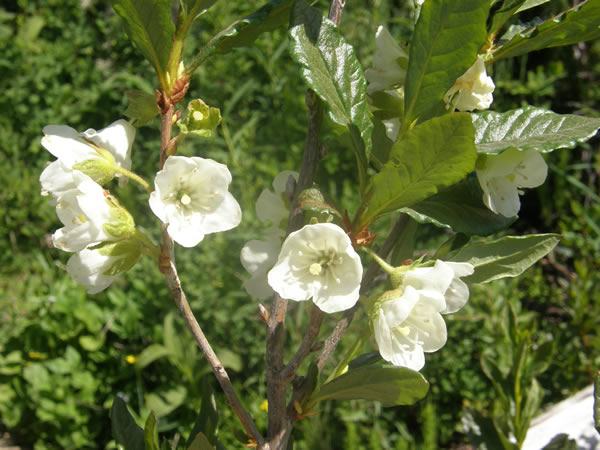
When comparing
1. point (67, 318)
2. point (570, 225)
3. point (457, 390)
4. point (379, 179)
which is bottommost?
point (457, 390)

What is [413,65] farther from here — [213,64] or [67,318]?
[213,64]

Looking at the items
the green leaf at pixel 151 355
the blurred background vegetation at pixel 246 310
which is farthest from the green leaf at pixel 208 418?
→ the green leaf at pixel 151 355

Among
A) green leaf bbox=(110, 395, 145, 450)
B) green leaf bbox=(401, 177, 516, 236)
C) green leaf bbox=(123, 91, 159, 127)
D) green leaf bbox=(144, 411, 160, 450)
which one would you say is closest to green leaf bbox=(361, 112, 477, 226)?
green leaf bbox=(401, 177, 516, 236)

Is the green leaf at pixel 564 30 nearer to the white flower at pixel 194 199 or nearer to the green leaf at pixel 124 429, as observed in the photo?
the white flower at pixel 194 199

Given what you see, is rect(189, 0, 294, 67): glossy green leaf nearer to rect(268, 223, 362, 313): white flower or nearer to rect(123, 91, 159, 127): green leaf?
rect(123, 91, 159, 127): green leaf

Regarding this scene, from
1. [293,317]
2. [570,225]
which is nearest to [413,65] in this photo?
[293,317]

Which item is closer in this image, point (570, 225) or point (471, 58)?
point (471, 58)
